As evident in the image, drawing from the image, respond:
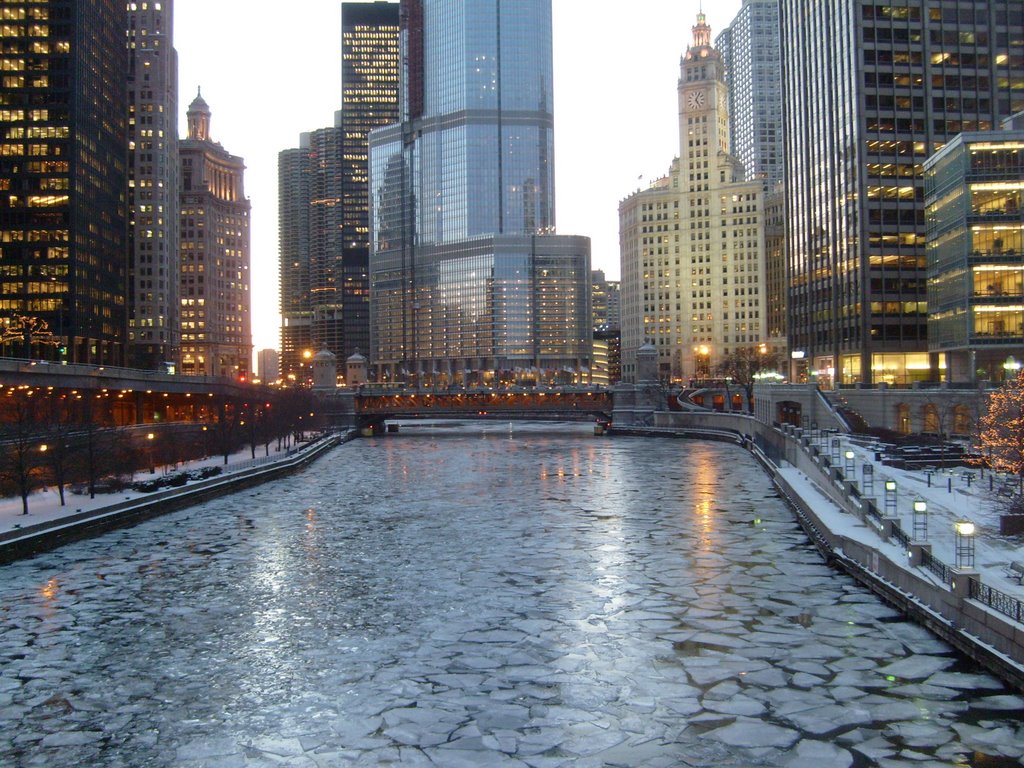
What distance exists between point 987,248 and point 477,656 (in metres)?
69.0

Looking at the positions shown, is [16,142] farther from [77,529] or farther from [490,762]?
[490,762]

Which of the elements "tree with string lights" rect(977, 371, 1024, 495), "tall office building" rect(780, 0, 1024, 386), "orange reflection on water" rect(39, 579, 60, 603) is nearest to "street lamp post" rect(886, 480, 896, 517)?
"tree with string lights" rect(977, 371, 1024, 495)

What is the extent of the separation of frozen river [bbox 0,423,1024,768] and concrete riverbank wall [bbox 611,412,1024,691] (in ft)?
2.09

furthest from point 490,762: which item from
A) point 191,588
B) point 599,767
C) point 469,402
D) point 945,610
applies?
point 469,402

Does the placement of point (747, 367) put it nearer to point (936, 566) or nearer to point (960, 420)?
point (960, 420)

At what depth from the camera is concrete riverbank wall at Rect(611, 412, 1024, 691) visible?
2031cm

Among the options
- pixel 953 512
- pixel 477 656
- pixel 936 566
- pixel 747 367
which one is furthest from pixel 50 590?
pixel 747 367

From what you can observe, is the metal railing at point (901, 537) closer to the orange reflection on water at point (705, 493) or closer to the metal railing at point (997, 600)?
the metal railing at point (997, 600)

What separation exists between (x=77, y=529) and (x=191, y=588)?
14837mm

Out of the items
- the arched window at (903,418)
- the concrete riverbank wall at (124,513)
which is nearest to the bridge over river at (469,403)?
the arched window at (903,418)

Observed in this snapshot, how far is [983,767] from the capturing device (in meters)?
15.9

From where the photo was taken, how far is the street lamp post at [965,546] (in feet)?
76.7

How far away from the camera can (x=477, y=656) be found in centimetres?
2289

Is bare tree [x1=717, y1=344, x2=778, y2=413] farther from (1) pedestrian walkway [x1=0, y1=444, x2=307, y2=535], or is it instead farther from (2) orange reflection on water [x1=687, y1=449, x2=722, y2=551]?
(1) pedestrian walkway [x1=0, y1=444, x2=307, y2=535]
